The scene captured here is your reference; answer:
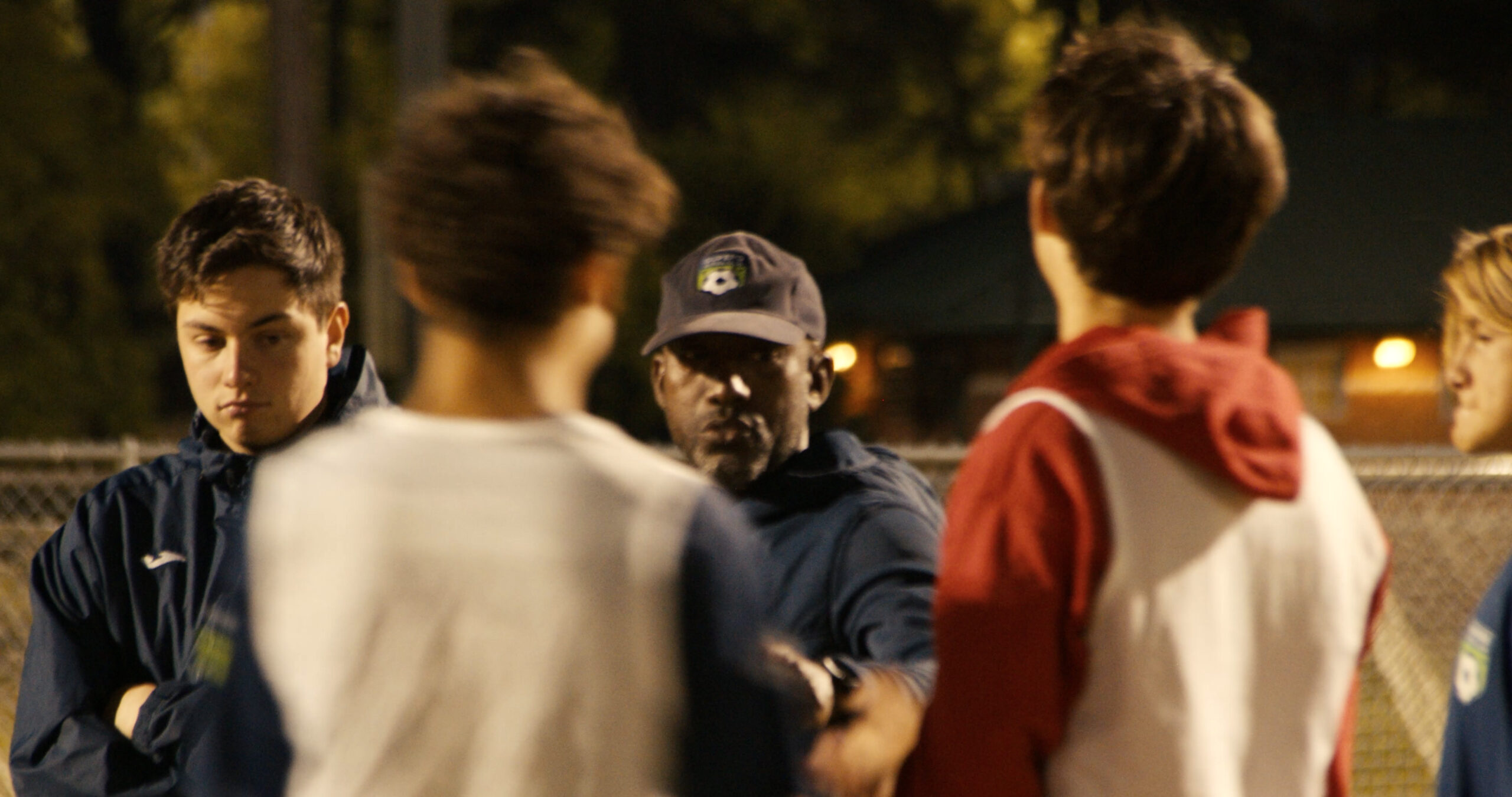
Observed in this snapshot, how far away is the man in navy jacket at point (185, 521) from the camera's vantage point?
79.5 inches

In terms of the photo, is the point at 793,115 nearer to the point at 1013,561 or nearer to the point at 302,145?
the point at 302,145

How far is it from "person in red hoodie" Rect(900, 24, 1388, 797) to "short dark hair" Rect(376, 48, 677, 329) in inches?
18.8

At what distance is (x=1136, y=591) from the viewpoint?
141 cm

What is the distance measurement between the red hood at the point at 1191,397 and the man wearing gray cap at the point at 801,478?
446 mm

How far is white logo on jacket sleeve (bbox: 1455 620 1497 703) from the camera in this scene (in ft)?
6.91

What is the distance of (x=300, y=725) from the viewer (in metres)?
1.31

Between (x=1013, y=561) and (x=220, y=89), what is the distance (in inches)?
1112

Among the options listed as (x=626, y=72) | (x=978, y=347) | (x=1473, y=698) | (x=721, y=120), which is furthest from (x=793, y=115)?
(x=1473, y=698)

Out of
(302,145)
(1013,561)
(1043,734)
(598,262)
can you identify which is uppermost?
(302,145)

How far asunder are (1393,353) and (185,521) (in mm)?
18017

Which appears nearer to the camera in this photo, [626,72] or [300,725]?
[300,725]

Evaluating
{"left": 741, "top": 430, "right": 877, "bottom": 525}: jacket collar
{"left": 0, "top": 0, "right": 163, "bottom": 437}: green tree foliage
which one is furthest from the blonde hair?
{"left": 0, "top": 0, "right": 163, "bottom": 437}: green tree foliage

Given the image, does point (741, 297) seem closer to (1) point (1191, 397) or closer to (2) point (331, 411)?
(2) point (331, 411)

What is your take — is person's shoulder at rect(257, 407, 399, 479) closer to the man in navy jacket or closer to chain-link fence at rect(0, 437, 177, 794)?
the man in navy jacket
